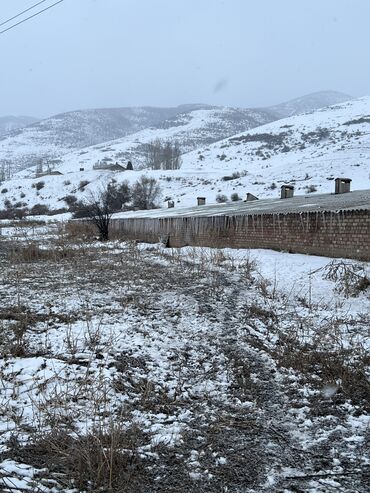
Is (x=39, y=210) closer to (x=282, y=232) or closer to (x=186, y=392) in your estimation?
(x=282, y=232)

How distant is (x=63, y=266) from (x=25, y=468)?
10637 mm

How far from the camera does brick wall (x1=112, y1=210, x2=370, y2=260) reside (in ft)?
38.9

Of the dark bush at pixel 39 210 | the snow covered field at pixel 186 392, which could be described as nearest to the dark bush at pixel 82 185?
the dark bush at pixel 39 210

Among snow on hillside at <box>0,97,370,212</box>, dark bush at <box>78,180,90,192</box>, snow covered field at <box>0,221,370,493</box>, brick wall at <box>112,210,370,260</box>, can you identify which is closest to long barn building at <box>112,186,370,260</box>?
brick wall at <box>112,210,370,260</box>

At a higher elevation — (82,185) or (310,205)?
(82,185)

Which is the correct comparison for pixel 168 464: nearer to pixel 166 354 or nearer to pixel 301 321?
pixel 166 354

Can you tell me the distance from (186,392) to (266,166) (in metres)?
66.2

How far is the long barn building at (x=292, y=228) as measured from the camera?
1192 centimetres

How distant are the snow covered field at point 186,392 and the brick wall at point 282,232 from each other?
3.55 meters

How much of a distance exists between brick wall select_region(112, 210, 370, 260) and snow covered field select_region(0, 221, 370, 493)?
3551 mm

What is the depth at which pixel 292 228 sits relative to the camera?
1443 cm

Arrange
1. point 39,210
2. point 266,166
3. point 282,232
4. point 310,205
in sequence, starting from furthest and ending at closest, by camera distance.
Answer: point 266,166, point 39,210, point 310,205, point 282,232

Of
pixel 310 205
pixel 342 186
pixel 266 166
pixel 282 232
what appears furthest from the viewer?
pixel 266 166

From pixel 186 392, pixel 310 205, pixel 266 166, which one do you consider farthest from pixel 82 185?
pixel 186 392
